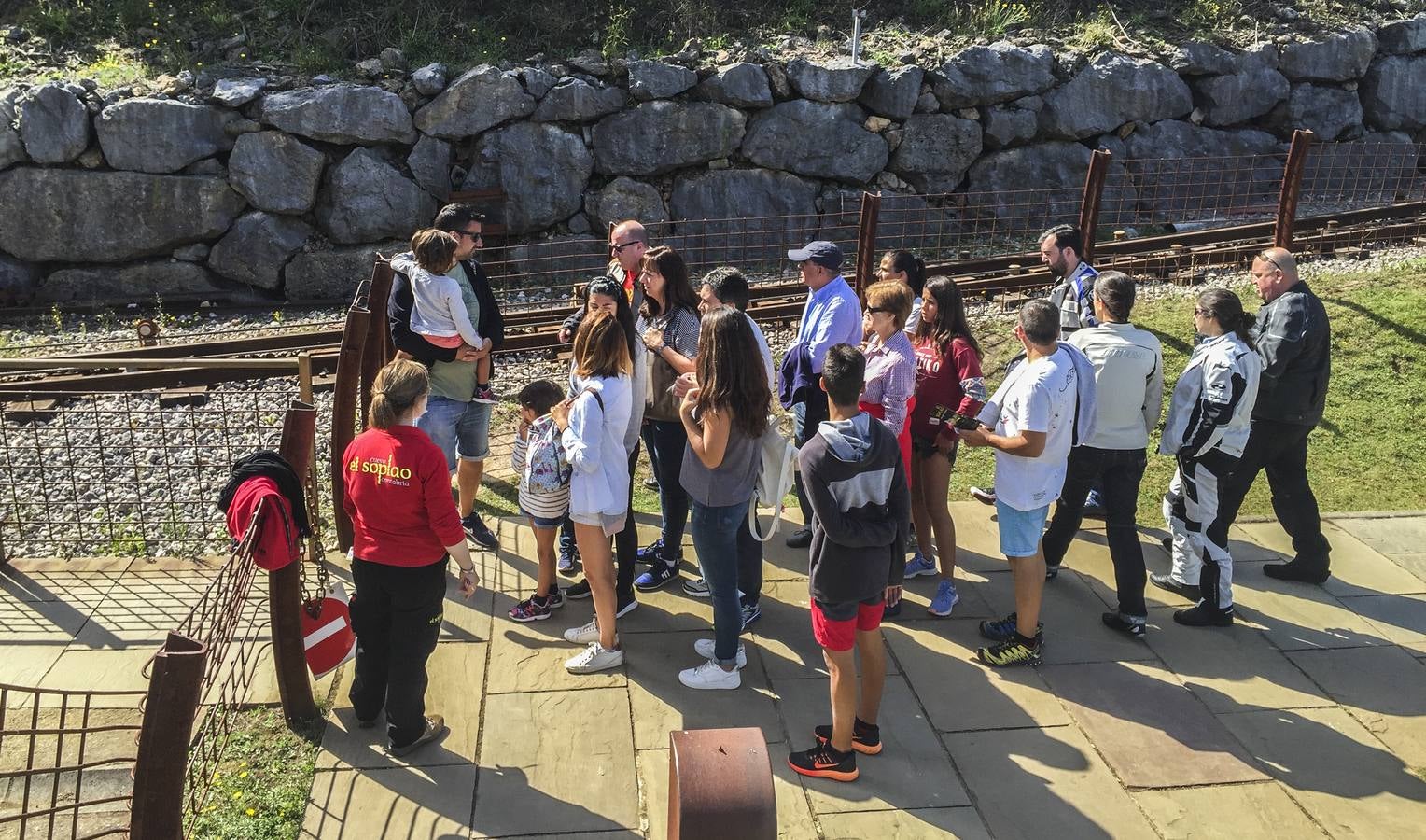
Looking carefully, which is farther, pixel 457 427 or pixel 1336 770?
pixel 457 427

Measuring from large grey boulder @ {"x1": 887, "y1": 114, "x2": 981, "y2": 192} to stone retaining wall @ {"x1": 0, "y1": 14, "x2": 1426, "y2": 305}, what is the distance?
0.09ft

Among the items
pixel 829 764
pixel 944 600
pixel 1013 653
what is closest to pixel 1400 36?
pixel 944 600

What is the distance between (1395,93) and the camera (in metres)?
16.9

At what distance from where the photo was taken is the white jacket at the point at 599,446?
4.66m

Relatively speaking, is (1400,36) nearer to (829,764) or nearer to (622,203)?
(622,203)

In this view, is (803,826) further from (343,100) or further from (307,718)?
(343,100)

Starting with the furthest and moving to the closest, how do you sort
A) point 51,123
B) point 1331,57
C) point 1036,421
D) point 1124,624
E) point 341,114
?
point 1331,57
point 341,114
point 51,123
point 1124,624
point 1036,421

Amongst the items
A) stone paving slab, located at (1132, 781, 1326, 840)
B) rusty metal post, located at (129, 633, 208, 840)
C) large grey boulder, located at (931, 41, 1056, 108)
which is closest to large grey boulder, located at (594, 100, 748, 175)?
large grey boulder, located at (931, 41, 1056, 108)

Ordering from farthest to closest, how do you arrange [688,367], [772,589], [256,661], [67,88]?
1. [67,88]
2. [772,589]
3. [688,367]
4. [256,661]

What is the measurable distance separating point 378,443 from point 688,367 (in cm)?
174

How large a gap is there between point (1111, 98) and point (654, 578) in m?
12.5

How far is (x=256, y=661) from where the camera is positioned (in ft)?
16.5

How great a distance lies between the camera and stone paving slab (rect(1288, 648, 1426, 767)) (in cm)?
480

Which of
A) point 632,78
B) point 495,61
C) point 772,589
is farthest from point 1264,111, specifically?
point 772,589
